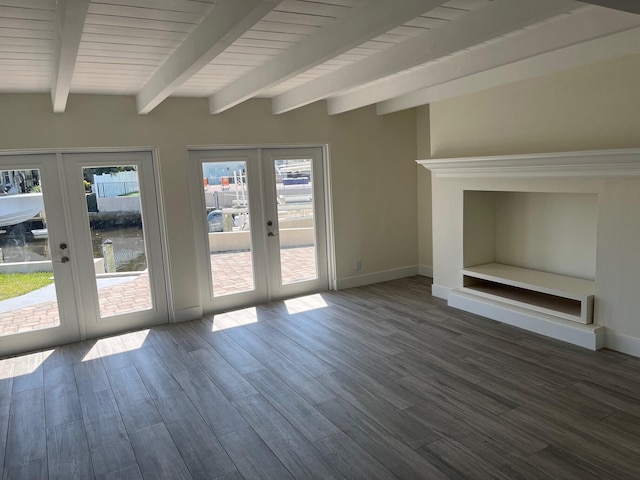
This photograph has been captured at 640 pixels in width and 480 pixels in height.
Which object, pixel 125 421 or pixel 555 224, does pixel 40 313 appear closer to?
pixel 125 421

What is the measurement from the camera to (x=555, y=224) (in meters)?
4.85

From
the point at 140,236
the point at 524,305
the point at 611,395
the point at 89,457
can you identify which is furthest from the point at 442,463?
the point at 140,236

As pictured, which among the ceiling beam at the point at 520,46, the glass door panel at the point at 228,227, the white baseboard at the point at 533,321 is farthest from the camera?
the glass door panel at the point at 228,227

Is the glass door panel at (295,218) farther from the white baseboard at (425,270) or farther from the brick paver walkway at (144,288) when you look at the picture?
the white baseboard at (425,270)

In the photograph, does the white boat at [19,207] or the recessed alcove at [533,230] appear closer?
the white boat at [19,207]

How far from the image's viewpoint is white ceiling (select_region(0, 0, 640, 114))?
2.45 metres

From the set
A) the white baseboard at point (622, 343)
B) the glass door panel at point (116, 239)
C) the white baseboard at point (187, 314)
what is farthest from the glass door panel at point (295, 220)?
the white baseboard at point (622, 343)

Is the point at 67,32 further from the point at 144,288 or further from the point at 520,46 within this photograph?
the point at 144,288

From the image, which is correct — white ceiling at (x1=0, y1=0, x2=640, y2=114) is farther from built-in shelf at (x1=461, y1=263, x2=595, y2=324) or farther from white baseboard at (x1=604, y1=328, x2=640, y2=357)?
white baseboard at (x1=604, y1=328, x2=640, y2=357)

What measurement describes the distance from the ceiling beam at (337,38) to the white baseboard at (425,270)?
12.4ft

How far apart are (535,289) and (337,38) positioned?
3.04 meters

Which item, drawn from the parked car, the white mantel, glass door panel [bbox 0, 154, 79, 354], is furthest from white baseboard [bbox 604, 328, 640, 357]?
glass door panel [bbox 0, 154, 79, 354]

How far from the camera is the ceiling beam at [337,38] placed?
244 centimetres

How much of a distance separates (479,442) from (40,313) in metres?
4.22
